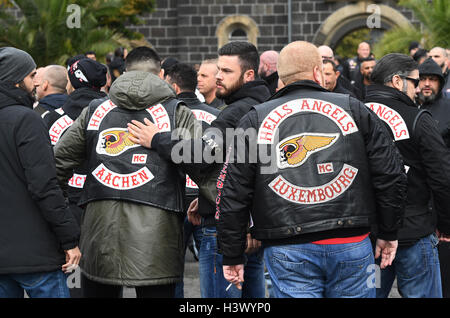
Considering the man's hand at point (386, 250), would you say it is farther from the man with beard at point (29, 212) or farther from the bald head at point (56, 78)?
the bald head at point (56, 78)

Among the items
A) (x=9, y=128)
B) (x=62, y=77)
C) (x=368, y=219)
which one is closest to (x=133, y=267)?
(x=9, y=128)

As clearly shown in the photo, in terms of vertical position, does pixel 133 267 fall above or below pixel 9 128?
below

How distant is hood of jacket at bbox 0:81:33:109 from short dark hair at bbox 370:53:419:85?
2306 millimetres

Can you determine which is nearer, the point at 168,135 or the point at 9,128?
the point at 9,128

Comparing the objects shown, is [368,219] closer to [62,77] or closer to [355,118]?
[355,118]

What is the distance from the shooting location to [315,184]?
3.69 m

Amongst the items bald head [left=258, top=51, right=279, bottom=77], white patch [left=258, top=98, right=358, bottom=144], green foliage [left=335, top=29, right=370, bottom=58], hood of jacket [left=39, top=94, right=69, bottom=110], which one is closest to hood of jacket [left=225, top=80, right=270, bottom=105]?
white patch [left=258, top=98, right=358, bottom=144]

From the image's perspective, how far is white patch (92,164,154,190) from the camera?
4223mm

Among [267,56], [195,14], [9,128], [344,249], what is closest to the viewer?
[344,249]

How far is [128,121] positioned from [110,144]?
18cm

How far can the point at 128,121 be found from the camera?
14.2 ft

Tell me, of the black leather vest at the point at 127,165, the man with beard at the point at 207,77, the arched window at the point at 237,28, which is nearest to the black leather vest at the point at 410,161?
the black leather vest at the point at 127,165

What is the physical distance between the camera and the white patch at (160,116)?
14.2 ft

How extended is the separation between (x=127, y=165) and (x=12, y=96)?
0.76 meters
